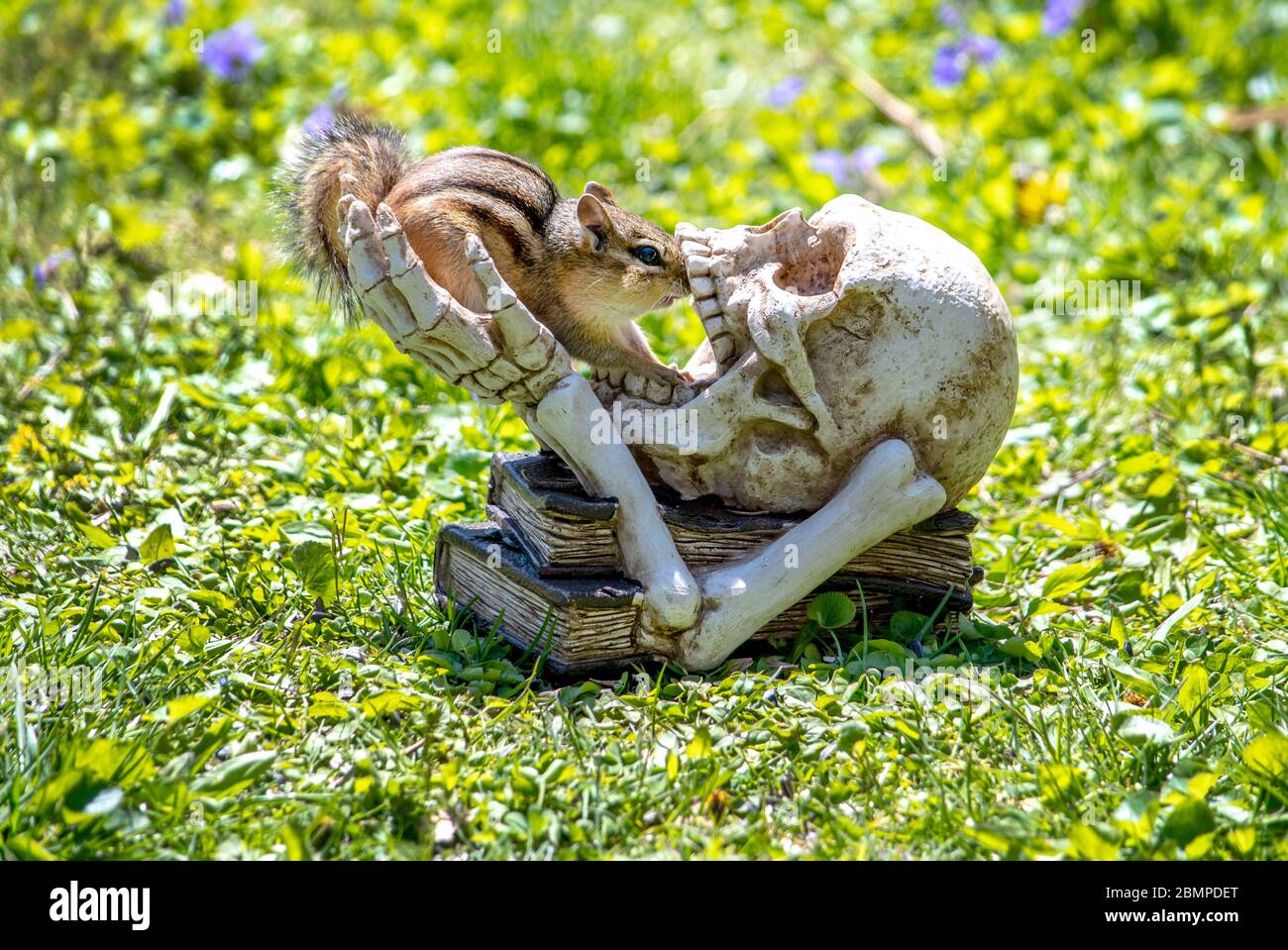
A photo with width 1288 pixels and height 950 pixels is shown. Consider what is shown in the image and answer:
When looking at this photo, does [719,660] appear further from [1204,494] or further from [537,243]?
[1204,494]

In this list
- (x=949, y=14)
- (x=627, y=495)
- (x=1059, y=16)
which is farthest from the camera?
(x=949, y=14)

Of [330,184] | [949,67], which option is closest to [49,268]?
[330,184]

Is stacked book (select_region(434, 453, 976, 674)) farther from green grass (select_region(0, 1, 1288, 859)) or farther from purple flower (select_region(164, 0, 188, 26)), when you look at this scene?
purple flower (select_region(164, 0, 188, 26))

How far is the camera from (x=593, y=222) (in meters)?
3.72

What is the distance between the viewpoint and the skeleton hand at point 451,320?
324cm

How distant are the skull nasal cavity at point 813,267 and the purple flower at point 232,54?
16.9 ft

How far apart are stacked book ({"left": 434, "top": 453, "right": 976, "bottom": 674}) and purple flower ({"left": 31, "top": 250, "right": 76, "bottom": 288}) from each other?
9.72ft

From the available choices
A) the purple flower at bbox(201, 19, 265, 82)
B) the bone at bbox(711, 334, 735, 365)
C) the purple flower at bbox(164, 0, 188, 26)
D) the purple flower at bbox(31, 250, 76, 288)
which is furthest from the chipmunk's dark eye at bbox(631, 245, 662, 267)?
the purple flower at bbox(164, 0, 188, 26)

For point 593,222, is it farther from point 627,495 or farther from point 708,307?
point 627,495

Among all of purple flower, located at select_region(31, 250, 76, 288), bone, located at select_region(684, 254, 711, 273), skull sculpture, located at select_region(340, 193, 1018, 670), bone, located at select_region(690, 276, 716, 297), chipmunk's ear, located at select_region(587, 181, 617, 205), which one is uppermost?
purple flower, located at select_region(31, 250, 76, 288)

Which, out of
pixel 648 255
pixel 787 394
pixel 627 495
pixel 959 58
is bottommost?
pixel 627 495

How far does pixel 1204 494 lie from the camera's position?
4.61m

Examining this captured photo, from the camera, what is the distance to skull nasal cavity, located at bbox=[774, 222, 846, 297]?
353 cm

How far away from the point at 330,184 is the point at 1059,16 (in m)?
5.79
